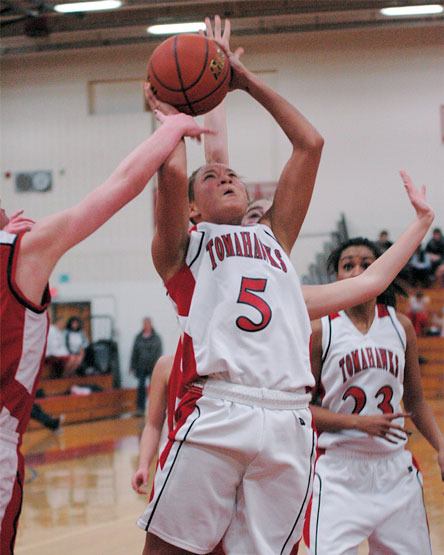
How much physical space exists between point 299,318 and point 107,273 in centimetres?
1582

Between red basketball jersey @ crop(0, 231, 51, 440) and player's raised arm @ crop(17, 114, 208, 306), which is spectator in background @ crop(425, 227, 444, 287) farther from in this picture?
red basketball jersey @ crop(0, 231, 51, 440)

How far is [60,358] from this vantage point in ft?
52.8

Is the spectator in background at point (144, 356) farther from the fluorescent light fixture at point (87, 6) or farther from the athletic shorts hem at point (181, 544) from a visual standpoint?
the athletic shorts hem at point (181, 544)

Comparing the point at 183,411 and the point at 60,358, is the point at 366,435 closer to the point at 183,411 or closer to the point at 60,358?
the point at 183,411

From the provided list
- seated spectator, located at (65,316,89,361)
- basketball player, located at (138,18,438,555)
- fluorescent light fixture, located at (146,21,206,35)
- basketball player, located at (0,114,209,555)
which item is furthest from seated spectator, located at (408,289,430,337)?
basketball player, located at (0,114,209,555)

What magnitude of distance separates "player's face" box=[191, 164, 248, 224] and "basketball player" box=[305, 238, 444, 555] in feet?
3.57

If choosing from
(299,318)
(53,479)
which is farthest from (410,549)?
(53,479)

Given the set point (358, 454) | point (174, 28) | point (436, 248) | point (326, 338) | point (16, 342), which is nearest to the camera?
point (16, 342)

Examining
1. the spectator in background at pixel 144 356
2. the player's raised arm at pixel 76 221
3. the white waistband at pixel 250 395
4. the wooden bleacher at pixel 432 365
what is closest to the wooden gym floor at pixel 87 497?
the wooden bleacher at pixel 432 365

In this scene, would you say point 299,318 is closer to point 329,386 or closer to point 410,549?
point 329,386

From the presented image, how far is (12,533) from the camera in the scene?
267cm

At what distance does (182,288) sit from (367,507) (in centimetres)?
143

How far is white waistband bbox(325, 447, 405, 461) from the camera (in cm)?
383

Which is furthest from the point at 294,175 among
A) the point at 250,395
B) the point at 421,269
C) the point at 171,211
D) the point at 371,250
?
the point at 421,269
